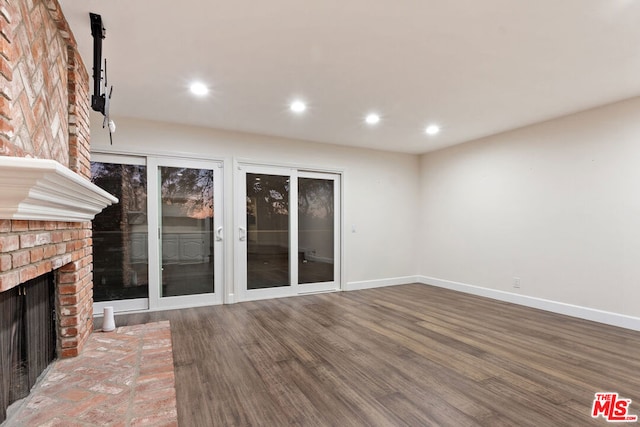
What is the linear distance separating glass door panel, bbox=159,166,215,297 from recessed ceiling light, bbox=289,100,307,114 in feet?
5.17

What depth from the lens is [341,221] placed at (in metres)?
5.42

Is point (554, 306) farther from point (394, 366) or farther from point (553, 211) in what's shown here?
point (394, 366)

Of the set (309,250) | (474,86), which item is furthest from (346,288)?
(474,86)

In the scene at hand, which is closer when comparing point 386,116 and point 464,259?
point 386,116

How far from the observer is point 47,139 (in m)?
1.85

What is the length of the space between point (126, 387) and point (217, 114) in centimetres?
293

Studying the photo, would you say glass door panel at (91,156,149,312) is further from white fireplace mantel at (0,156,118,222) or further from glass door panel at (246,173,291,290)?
white fireplace mantel at (0,156,118,222)

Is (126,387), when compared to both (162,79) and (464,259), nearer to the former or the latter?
A: (162,79)

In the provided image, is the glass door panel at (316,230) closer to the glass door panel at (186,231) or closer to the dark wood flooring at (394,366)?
the dark wood flooring at (394,366)

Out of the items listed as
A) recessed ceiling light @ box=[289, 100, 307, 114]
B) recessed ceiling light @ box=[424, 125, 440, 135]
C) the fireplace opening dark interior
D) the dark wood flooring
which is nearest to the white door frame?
the dark wood flooring

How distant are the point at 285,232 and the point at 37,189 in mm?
3818

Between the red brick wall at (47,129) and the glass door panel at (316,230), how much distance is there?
2941 millimetres

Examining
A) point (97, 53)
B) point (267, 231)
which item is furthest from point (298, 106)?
point (267, 231)

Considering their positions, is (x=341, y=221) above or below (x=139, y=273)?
above
